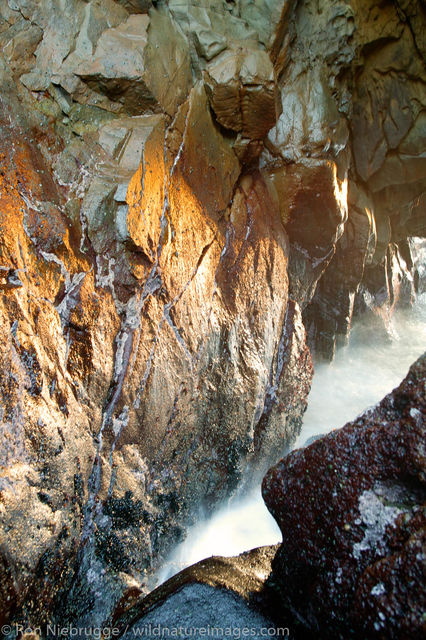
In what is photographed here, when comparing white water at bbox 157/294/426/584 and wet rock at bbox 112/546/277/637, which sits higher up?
wet rock at bbox 112/546/277/637

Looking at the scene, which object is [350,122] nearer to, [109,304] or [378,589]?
[109,304]

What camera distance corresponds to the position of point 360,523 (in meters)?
1.77

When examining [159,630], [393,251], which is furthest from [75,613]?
[393,251]

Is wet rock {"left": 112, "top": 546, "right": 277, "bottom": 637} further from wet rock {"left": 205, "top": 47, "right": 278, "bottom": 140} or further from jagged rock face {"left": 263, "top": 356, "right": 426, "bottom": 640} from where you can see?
wet rock {"left": 205, "top": 47, "right": 278, "bottom": 140}

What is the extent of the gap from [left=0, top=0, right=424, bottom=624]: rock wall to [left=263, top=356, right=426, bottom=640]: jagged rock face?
57.3 inches

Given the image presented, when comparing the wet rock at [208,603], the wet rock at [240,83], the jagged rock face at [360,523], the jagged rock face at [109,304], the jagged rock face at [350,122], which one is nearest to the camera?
the jagged rock face at [360,523]

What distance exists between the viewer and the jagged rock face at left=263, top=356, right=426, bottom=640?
1.53 metres

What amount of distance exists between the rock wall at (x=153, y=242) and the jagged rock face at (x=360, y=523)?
4.78ft

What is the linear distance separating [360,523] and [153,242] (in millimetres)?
2563

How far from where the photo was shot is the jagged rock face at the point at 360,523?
60.2 inches

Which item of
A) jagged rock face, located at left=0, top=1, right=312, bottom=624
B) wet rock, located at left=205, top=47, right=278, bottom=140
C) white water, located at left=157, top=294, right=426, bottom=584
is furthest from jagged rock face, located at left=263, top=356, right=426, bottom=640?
wet rock, located at left=205, top=47, right=278, bottom=140

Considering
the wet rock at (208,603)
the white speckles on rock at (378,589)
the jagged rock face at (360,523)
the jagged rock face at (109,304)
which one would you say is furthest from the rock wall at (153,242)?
the white speckles on rock at (378,589)

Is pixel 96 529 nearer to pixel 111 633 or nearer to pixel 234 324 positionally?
pixel 111 633

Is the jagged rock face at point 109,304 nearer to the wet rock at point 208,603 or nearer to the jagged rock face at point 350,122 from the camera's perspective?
the wet rock at point 208,603
